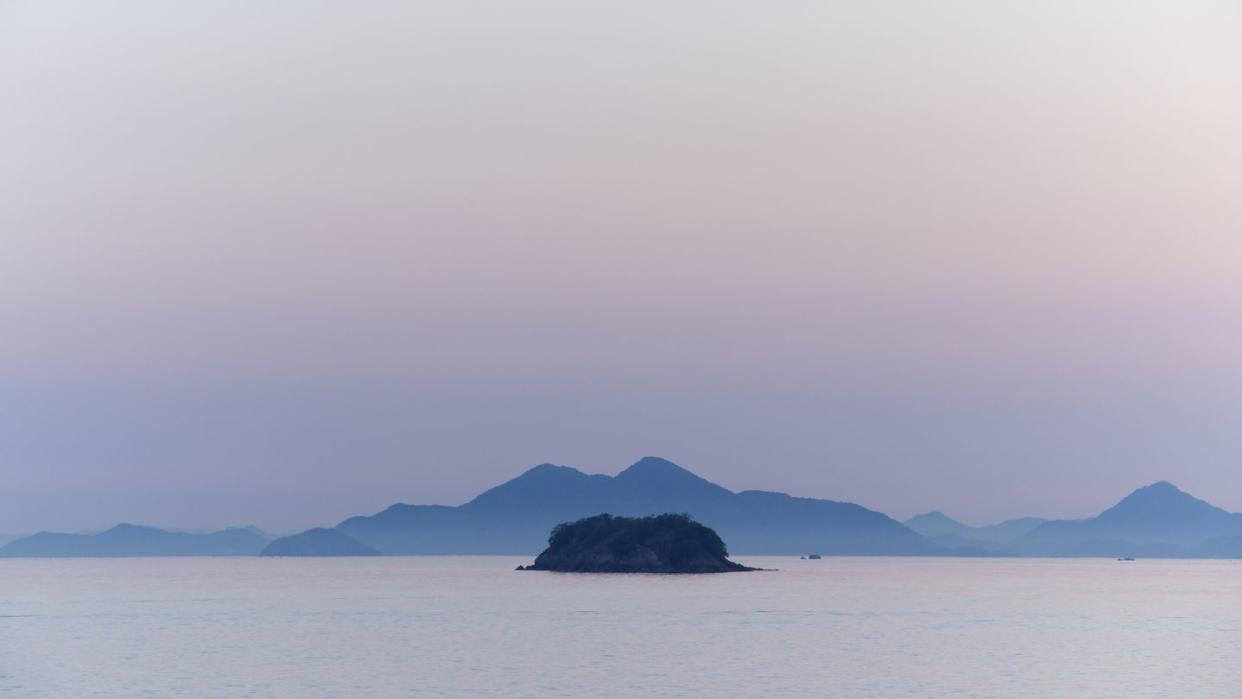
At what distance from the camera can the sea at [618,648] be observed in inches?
2918

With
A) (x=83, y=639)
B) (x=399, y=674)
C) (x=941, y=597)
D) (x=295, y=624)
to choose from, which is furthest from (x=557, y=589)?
(x=399, y=674)

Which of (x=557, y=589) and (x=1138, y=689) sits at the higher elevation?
(x=557, y=589)

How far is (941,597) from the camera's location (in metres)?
177

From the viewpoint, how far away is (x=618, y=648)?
310ft

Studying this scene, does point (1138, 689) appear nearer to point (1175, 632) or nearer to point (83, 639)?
point (1175, 632)

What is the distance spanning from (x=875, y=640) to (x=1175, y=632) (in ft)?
92.5

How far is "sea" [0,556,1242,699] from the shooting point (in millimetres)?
74125

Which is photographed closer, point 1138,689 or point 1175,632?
point 1138,689

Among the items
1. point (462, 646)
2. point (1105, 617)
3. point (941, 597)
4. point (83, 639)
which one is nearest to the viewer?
point (462, 646)

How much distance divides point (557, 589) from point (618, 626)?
68.6 metres

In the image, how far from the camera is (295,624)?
119 metres

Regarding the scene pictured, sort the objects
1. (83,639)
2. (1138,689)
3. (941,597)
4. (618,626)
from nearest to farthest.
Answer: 1. (1138,689)
2. (83,639)
3. (618,626)
4. (941,597)

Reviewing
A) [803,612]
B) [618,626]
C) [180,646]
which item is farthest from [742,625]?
[180,646]

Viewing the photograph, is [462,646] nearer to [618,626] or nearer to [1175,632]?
[618,626]
